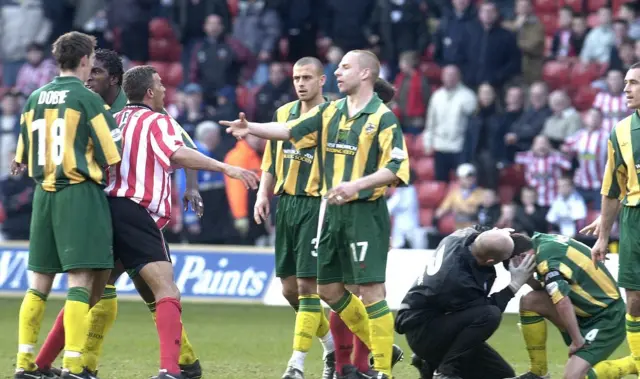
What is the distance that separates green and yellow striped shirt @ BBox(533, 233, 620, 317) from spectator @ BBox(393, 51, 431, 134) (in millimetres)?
9831

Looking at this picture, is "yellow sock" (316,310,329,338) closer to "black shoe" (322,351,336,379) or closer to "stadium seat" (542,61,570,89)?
"black shoe" (322,351,336,379)

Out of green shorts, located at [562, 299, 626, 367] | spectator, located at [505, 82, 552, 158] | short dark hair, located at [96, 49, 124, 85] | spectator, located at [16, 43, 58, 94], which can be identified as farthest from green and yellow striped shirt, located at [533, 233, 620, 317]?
spectator, located at [16, 43, 58, 94]

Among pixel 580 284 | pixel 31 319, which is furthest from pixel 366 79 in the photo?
pixel 31 319

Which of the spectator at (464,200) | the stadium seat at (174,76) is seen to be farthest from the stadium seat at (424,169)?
the stadium seat at (174,76)

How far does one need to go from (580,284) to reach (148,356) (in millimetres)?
3993

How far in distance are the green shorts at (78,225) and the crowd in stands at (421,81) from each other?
955 cm

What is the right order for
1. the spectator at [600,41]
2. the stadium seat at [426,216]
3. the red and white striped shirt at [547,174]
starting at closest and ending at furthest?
the red and white striped shirt at [547,174] → the spectator at [600,41] → the stadium seat at [426,216]

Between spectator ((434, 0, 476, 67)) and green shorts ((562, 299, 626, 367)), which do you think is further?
spectator ((434, 0, 476, 67))

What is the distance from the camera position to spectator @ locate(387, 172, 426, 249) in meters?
18.4

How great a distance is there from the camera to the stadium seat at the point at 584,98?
62.0 ft

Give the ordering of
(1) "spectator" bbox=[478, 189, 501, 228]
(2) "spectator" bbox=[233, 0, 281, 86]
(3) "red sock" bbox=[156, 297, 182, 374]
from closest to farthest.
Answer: (3) "red sock" bbox=[156, 297, 182, 374] < (1) "spectator" bbox=[478, 189, 501, 228] < (2) "spectator" bbox=[233, 0, 281, 86]

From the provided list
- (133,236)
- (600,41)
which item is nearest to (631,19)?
(600,41)

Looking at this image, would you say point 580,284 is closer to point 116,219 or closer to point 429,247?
point 116,219

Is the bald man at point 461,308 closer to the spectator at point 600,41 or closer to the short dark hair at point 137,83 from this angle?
the short dark hair at point 137,83
